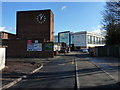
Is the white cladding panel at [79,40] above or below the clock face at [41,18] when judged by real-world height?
below

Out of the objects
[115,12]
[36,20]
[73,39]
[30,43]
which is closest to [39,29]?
[36,20]

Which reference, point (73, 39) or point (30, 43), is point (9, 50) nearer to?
point (30, 43)

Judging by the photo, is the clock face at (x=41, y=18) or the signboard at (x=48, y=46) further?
the clock face at (x=41, y=18)

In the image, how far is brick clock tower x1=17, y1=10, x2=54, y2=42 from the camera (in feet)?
160

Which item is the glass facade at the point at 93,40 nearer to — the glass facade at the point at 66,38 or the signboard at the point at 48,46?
the glass facade at the point at 66,38

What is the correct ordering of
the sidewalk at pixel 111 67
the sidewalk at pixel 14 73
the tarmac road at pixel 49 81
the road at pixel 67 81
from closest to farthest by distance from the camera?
the road at pixel 67 81
the tarmac road at pixel 49 81
the sidewalk at pixel 14 73
the sidewalk at pixel 111 67

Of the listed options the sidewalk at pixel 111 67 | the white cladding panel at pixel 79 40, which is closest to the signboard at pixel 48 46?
the sidewalk at pixel 111 67

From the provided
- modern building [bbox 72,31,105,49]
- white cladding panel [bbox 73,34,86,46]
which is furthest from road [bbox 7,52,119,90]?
white cladding panel [bbox 73,34,86,46]

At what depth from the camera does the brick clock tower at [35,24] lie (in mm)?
48875

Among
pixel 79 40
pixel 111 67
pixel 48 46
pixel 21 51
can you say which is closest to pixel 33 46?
pixel 21 51

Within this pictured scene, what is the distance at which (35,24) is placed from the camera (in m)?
49.7

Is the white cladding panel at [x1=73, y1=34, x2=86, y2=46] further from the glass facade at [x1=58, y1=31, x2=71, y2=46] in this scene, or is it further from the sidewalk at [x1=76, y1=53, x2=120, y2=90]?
the sidewalk at [x1=76, y1=53, x2=120, y2=90]

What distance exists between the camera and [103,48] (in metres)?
39.6

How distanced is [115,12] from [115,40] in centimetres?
986
